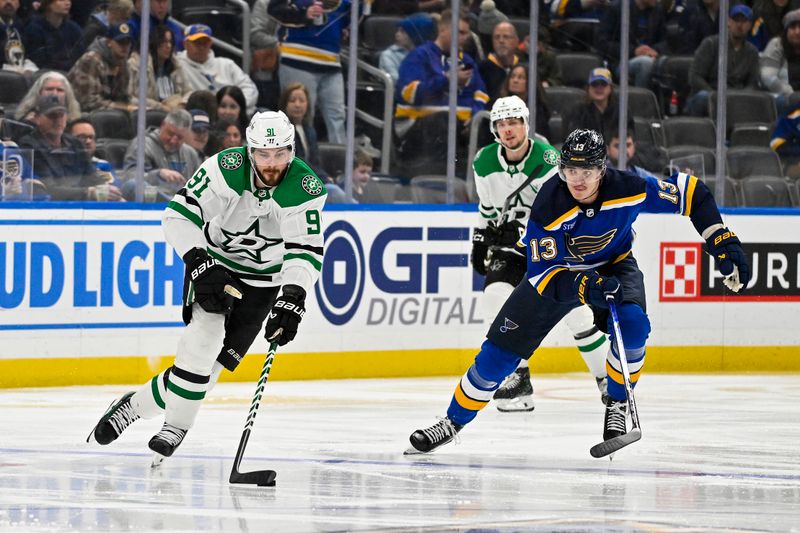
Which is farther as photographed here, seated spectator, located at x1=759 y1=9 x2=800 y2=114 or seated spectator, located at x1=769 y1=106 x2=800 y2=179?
seated spectator, located at x1=759 y1=9 x2=800 y2=114

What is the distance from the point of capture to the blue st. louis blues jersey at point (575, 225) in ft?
19.2

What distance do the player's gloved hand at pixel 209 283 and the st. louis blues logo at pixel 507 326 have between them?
1.08 m

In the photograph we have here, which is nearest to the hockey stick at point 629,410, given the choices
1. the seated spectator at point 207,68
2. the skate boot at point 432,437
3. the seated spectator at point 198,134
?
the skate boot at point 432,437

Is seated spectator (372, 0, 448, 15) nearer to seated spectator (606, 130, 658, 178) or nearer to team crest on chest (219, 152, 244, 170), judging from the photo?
seated spectator (606, 130, 658, 178)

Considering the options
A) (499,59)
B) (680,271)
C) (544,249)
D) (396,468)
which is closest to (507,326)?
(544,249)

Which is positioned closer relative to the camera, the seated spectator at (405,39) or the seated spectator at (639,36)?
the seated spectator at (405,39)

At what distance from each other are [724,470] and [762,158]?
5.09 m

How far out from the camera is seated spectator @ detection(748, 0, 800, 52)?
10.7 m

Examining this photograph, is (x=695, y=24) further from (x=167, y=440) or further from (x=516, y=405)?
(x=167, y=440)

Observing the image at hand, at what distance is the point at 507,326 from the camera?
236 inches

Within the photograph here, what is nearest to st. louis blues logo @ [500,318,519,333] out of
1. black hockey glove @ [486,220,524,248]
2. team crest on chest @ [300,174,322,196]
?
team crest on chest @ [300,174,322,196]

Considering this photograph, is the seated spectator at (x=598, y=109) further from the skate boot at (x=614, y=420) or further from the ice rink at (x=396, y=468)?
the skate boot at (x=614, y=420)

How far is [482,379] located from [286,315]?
99 cm

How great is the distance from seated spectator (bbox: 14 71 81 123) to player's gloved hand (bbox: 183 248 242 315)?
3012mm
